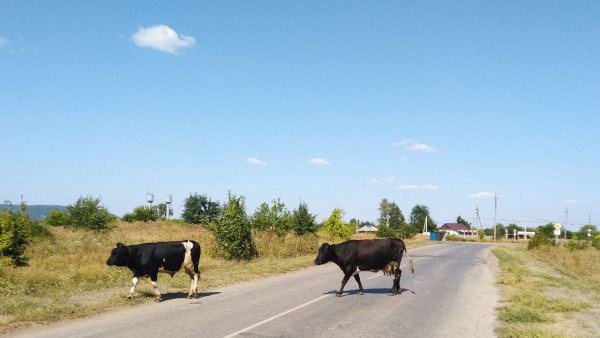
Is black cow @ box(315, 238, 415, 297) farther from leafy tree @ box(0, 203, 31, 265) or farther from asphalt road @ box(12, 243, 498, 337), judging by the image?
leafy tree @ box(0, 203, 31, 265)

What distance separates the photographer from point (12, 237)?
17.9 m

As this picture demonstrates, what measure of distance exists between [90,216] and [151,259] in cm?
2801

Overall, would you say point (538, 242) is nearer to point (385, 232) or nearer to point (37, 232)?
point (385, 232)

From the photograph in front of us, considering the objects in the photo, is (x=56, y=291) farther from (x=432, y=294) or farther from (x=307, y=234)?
(x=307, y=234)

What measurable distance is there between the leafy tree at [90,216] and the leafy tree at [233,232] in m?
16.8

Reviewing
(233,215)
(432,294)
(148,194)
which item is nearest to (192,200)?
(148,194)

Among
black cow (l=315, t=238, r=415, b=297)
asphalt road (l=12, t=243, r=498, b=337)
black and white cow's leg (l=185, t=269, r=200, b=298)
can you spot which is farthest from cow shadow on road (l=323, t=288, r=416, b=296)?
black and white cow's leg (l=185, t=269, r=200, b=298)

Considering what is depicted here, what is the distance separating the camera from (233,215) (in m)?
24.1

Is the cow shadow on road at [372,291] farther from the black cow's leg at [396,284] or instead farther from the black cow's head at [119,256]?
the black cow's head at [119,256]

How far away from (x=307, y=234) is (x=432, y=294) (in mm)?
19444

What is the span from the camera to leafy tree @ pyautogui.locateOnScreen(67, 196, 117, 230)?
3569 centimetres

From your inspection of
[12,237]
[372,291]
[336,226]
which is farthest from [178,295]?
[336,226]

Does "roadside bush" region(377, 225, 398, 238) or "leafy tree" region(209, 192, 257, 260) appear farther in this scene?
"roadside bush" region(377, 225, 398, 238)

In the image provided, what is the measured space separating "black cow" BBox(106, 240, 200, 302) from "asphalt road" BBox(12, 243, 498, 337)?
0.89 meters
